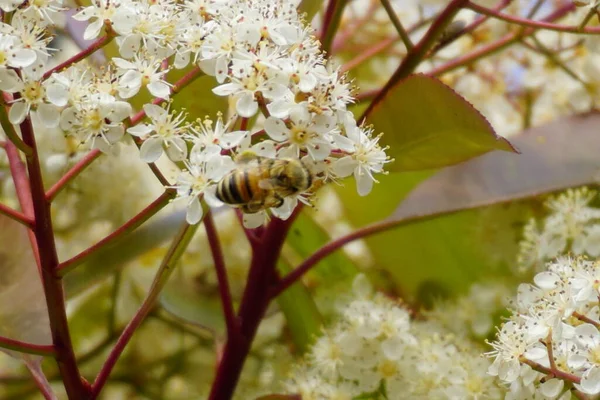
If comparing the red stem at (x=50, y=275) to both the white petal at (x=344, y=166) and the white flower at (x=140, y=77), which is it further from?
the white petal at (x=344, y=166)

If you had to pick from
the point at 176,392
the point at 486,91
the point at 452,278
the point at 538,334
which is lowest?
the point at 176,392

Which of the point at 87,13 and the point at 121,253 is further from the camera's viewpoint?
the point at 121,253

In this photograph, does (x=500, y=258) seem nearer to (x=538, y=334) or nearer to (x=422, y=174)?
(x=422, y=174)

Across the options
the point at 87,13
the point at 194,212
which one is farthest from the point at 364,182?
the point at 87,13

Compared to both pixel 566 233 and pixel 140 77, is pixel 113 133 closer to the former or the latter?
pixel 140 77

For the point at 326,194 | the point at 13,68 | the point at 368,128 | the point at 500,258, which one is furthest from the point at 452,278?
the point at 13,68

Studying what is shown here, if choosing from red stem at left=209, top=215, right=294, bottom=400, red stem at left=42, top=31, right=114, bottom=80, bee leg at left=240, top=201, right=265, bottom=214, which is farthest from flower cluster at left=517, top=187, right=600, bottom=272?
red stem at left=42, top=31, right=114, bottom=80

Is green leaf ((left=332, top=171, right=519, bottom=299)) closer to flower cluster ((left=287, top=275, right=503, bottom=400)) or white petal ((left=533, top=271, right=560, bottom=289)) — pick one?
flower cluster ((left=287, top=275, right=503, bottom=400))
